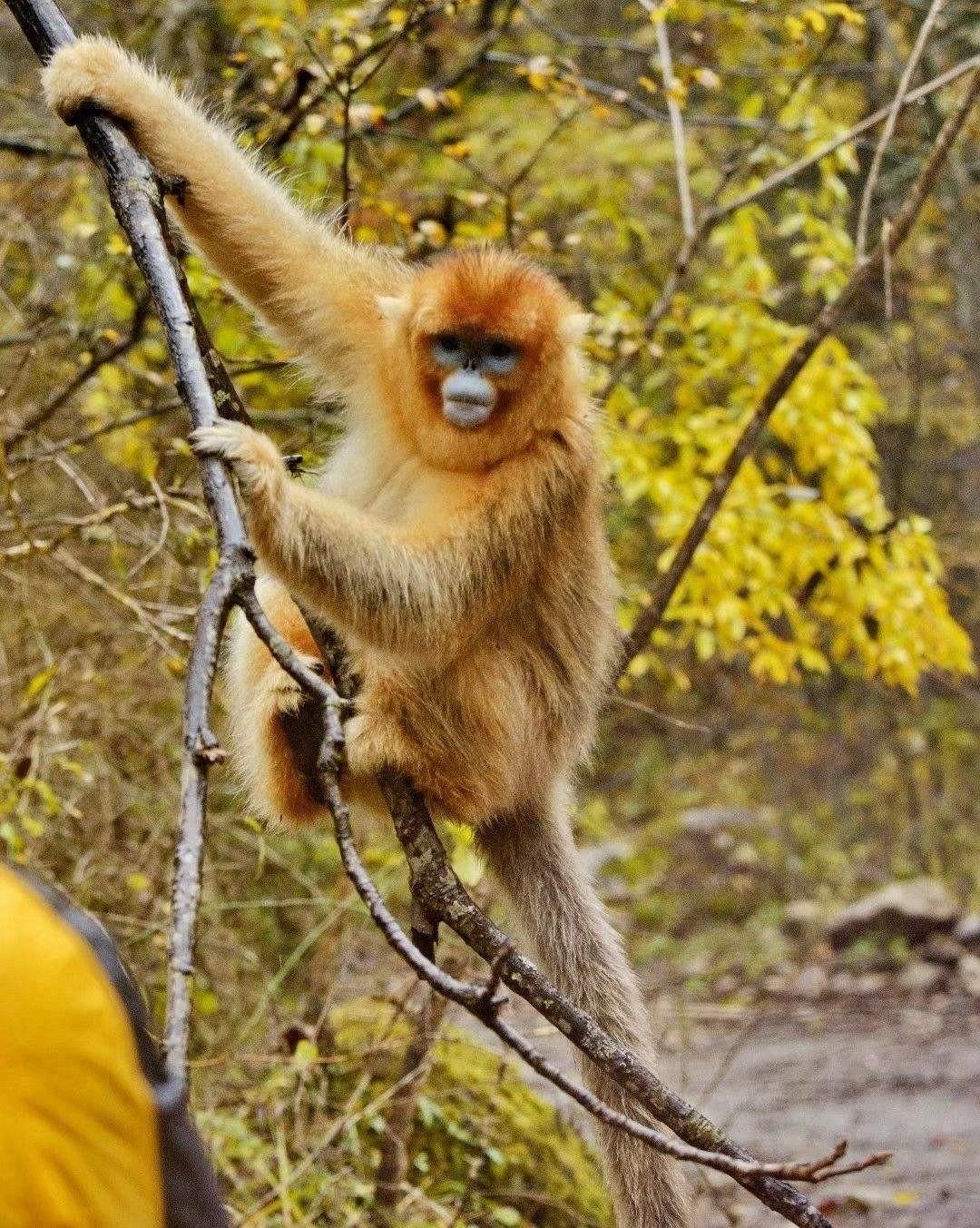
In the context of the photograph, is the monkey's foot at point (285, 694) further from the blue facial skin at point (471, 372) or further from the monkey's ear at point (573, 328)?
the monkey's ear at point (573, 328)

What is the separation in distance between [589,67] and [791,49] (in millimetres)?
3960

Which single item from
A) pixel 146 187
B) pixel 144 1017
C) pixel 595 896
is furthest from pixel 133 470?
pixel 144 1017

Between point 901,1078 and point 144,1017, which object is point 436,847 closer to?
point 144,1017

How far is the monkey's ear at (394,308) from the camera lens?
161 inches

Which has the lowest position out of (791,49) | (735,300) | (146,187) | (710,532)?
(710,532)

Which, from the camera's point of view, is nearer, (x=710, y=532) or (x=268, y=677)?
(x=268, y=677)

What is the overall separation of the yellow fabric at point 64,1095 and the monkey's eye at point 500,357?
9.29 feet

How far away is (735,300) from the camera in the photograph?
6.38 metres

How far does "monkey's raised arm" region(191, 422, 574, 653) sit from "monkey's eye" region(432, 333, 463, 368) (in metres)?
0.34

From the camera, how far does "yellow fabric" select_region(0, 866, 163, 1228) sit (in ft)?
3.91

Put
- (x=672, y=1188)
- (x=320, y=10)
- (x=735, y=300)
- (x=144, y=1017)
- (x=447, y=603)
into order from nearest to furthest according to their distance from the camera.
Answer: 1. (x=144, y=1017)
2. (x=672, y=1188)
3. (x=447, y=603)
4. (x=735, y=300)
5. (x=320, y=10)

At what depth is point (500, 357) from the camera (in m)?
3.95

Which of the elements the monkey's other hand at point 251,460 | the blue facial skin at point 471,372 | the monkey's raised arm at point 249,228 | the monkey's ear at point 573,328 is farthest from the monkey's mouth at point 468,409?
the monkey's other hand at point 251,460

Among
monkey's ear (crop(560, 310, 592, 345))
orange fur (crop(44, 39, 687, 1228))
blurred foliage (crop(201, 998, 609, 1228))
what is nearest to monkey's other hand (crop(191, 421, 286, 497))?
orange fur (crop(44, 39, 687, 1228))
